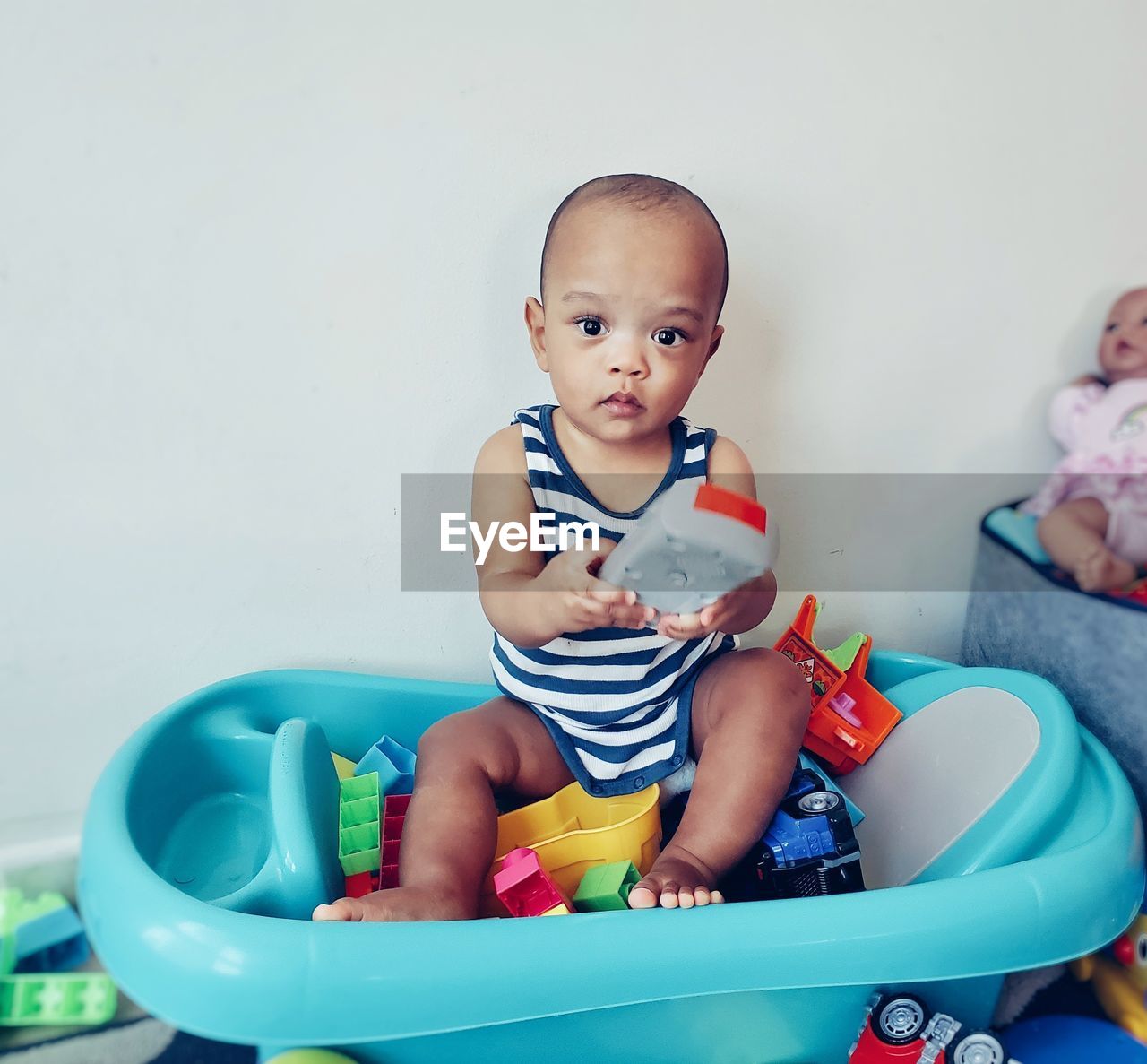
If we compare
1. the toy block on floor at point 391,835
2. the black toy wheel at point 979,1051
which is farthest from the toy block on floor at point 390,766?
the black toy wheel at point 979,1051

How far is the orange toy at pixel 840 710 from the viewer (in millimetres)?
823

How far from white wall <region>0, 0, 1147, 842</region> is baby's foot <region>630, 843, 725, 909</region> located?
1.10 feet

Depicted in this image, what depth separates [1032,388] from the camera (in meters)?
0.93

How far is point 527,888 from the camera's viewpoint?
63 cm

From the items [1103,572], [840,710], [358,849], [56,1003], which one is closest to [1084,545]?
[1103,572]

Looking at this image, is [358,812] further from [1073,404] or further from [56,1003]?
[1073,404]

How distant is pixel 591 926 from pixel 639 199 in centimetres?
49

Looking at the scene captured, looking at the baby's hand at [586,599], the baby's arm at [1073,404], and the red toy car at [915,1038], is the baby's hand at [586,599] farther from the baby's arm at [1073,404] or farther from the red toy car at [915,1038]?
the baby's arm at [1073,404]

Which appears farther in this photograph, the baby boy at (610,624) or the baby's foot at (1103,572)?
the baby's foot at (1103,572)

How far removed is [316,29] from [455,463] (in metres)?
0.36

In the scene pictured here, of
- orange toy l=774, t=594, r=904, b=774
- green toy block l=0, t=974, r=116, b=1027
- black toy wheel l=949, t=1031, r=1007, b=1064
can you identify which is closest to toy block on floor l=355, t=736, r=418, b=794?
green toy block l=0, t=974, r=116, b=1027

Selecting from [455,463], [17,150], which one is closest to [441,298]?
[455,463]

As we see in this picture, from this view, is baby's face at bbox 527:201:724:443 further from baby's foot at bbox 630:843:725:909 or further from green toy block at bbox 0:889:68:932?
green toy block at bbox 0:889:68:932

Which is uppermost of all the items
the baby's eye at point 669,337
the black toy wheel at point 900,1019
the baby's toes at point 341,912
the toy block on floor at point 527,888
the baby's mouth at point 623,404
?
the baby's eye at point 669,337
